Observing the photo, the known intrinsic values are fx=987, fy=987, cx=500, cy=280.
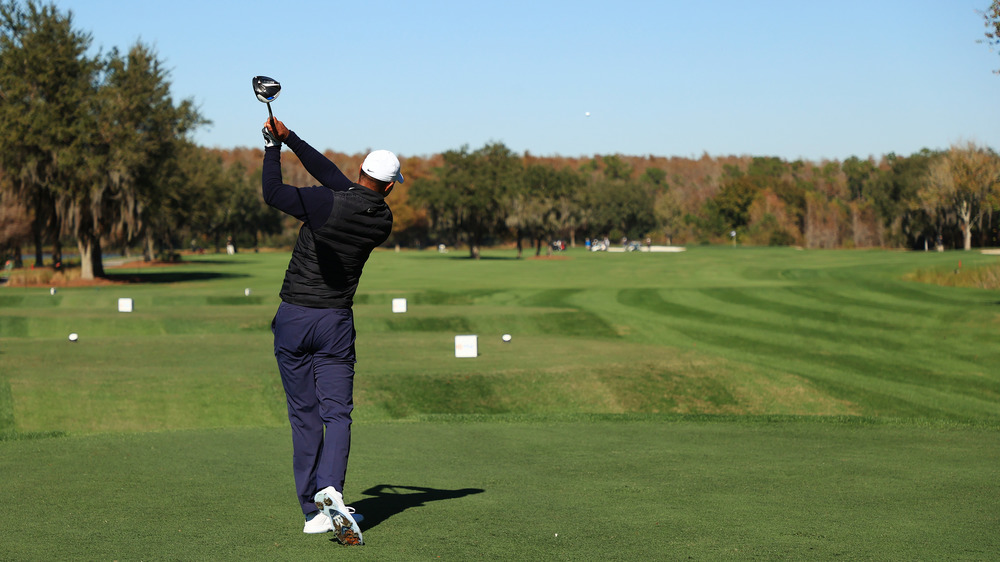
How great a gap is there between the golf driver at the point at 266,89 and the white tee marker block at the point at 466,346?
13.6 meters

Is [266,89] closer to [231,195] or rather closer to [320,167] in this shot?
[320,167]

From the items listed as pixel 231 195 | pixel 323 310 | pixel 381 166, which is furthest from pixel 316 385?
pixel 231 195

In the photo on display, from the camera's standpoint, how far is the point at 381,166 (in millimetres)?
6762

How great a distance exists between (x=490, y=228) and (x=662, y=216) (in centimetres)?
7508

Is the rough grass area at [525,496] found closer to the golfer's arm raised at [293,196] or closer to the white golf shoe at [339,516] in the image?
the white golf shoe at [339,516]

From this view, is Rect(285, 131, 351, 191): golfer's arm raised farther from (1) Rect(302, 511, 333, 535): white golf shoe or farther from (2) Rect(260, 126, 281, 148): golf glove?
(1) Rect(302, 511, 333, 535): white golf shoe

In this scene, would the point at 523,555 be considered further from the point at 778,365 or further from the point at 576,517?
the point at 778,365

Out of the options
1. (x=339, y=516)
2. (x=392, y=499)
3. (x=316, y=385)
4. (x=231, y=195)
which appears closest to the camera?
(x=339, y=516)

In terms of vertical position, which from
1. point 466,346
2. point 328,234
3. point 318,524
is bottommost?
point 466,346

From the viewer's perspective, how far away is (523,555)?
234 inches

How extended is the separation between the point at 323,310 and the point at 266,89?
5.01 feet

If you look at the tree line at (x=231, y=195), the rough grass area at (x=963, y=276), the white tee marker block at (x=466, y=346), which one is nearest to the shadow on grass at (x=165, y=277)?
the tree line at (x=231, y=195)

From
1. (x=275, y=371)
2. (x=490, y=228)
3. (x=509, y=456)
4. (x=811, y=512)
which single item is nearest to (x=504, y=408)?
(x=275, y=371)

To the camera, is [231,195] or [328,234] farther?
[231,195]
